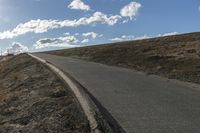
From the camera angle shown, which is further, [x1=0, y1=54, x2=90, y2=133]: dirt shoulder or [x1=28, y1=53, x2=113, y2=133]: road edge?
[x1=0, y1=54, x2=90, y2=133]: dirt shoulder

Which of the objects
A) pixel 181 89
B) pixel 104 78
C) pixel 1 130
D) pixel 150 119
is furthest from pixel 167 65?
pixel 1 130

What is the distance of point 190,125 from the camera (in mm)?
8758

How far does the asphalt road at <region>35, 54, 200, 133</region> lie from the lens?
28.7ft

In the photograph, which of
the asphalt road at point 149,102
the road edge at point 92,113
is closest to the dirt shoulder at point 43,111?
the road edge at point 92,113

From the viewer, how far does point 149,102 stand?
11.4 metres

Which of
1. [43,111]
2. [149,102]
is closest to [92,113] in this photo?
[43,111]

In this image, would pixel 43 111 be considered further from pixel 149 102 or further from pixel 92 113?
pixel 149 102

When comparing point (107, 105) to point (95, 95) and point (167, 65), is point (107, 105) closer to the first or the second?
point (95, 95)

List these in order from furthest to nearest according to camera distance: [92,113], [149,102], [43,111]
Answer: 1. [149,102]
2. [43,111]
3. [92,113]

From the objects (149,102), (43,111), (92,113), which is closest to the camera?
(92,113)

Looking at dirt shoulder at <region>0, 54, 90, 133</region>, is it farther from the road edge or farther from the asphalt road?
the asphalt road

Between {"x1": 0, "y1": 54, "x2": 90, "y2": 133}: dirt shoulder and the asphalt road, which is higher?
{"x1": 0, "y1": 54, "x2": 90, "y2": 133}: dirt shoulder

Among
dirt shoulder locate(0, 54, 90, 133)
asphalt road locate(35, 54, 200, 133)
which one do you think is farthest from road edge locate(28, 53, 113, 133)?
asphalt road locate(35, 54, 200, 133)

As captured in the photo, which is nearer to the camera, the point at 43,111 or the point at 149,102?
the point at 43,111
